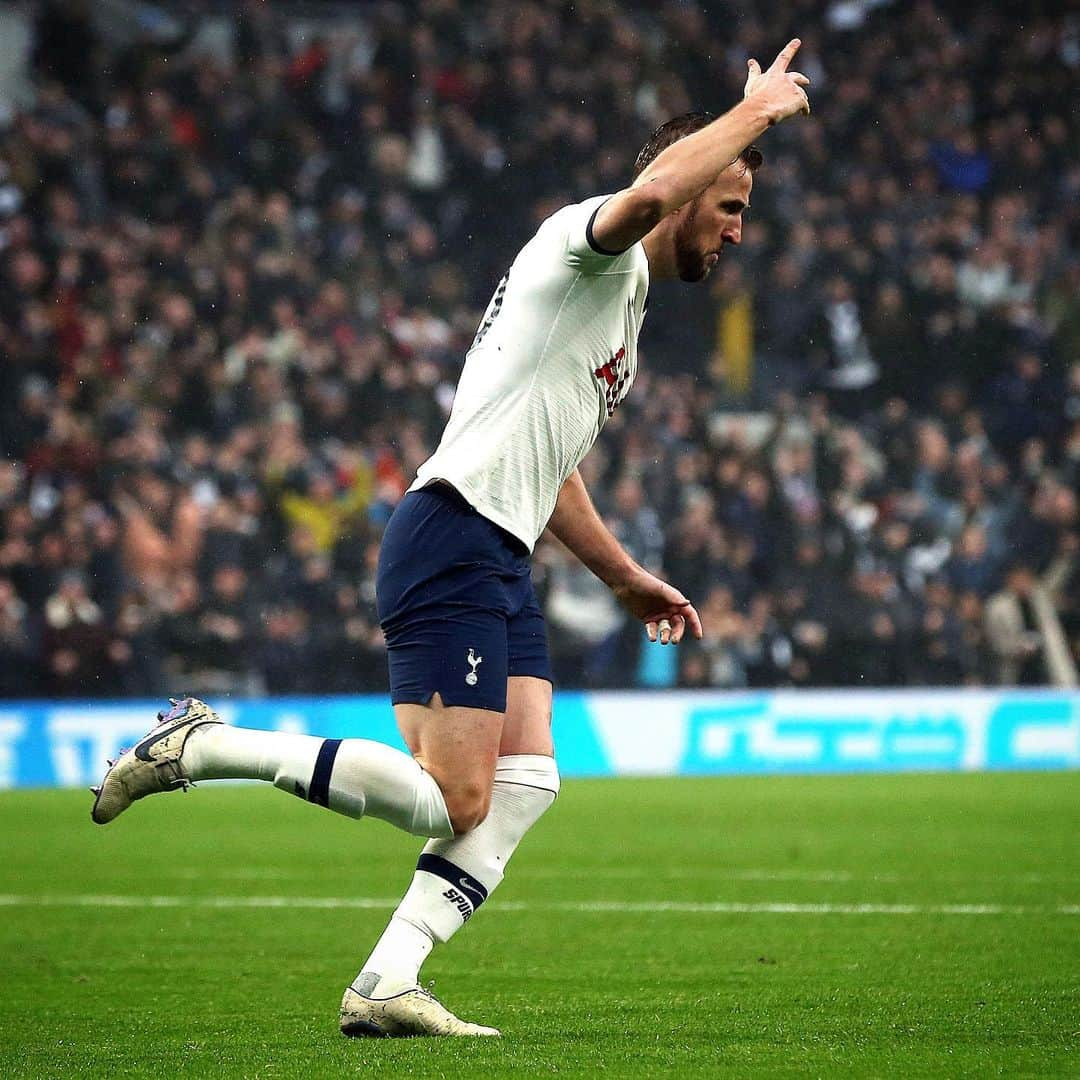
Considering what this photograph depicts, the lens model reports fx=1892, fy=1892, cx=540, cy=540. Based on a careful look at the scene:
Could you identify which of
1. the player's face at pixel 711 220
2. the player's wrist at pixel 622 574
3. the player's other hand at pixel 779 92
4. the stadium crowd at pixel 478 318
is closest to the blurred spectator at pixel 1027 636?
the stadium crowd at pixel 478 318

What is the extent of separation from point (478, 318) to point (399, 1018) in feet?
44.6

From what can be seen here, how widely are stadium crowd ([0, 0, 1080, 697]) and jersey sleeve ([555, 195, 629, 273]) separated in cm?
1080

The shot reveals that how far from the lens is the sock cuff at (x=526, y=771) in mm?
4488

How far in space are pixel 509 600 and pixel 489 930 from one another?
8.73 ft

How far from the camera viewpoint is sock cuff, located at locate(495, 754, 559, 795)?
4488 millimetres

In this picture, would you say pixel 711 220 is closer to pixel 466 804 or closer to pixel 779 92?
pixel 779 92

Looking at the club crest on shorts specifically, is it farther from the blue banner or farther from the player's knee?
the blue banner

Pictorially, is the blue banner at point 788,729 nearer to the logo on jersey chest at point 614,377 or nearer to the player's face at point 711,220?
the logo on jersey chest at point 614,377

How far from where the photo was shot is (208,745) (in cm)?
410

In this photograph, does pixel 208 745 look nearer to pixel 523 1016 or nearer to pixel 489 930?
pixel 523 1016

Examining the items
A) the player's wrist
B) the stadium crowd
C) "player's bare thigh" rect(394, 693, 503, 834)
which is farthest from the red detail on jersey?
the stadium crowd

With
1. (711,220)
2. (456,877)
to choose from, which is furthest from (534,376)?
(456,877)

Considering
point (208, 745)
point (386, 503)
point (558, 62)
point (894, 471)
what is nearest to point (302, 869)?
point (208, 745)

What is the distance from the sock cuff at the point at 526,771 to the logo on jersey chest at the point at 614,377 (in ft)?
2.78
